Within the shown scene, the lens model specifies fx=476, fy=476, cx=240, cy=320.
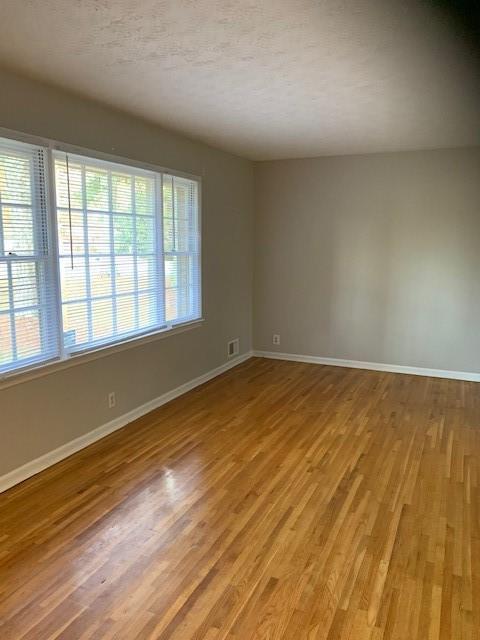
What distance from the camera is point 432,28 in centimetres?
211

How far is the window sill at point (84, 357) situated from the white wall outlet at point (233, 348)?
3.17 feet

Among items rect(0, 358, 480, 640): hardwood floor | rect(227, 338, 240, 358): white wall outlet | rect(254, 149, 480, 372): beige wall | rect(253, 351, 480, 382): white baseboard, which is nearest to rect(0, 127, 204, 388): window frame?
rect(0, 358, 480, 640): hardwood floor

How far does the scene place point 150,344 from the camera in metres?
4.20

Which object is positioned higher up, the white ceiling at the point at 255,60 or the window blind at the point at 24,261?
the white ceiling at the point at 255,60

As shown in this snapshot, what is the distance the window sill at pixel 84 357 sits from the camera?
115 inches

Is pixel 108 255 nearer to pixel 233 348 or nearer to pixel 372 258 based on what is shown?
pixel 233 348

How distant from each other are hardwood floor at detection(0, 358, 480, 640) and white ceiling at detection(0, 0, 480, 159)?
244cm

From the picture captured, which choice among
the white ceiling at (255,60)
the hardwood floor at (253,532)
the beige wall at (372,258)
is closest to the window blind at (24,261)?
the white ceiling at (255,60)

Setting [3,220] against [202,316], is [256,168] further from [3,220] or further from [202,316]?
[3,220]

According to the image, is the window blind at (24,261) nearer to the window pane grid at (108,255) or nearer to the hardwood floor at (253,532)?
the window pane grid at (108,255)

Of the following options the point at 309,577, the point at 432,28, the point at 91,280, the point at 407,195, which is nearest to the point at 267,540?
the point at 309,577

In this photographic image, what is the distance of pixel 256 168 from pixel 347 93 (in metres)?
2.86

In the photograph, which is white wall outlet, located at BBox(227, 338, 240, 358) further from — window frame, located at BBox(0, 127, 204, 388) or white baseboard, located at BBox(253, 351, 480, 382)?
window frame, located at BBox(0, 127, 204, 388)

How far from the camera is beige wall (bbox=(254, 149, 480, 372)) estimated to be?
508 cm
